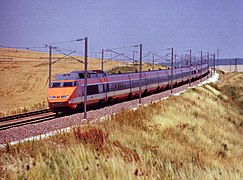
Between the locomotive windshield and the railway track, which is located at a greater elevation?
the locomotive windshield

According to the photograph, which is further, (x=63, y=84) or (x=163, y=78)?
(x=163, y=78)

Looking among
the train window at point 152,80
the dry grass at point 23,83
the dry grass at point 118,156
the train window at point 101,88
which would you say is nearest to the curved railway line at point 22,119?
the train window at point 101,88

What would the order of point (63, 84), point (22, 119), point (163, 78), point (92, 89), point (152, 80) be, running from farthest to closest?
point (163, 78), point (152, 80), point (92, 89), point (63, 84), point (22, 119)

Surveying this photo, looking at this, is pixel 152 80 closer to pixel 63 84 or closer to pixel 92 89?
pixel 92 89

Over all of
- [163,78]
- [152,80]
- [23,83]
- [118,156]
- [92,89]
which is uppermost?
[163,78]

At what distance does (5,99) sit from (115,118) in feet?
123

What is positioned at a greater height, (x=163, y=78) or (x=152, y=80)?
(x=163, y=78)

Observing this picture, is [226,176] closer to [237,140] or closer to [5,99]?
[237,140]

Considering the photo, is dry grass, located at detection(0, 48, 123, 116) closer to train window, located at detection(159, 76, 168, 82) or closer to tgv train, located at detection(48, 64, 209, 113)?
train window, located at detection(159, 76, 168, 82)

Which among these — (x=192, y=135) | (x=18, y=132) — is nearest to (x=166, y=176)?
(x=192, y=135)

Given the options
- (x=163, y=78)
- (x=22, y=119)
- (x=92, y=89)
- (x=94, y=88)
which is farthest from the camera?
(x=163, y=78)

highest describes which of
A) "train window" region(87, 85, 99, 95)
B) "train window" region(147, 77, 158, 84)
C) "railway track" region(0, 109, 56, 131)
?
"train window" region(147, 77, 158, 84)

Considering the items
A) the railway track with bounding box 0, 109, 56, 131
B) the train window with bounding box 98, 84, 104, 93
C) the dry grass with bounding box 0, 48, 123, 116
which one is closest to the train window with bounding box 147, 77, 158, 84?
the train window with bounding box 98, 84, 104, 93

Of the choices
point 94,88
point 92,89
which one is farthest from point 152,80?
point 92,89
